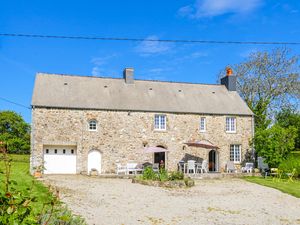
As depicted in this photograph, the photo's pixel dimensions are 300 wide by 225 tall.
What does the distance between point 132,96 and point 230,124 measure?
7.84 meters

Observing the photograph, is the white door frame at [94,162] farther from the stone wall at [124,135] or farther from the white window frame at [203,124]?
the white window frame at [203,124]

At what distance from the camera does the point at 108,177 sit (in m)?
22.7

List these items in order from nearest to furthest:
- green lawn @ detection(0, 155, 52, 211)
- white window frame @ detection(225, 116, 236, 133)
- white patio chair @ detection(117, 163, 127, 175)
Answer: green lawn @ detection(0, 155, 52, 211) < white patio chair @ detection(117, 163, 127, 175) < white window frame @ detection(225, 116, 236, 133)

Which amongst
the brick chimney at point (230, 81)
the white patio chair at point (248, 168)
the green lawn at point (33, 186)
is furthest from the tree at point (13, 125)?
the green lawn at point (33, 186)

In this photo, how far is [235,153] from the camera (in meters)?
28.5

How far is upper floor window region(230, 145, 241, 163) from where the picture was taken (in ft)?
92.8

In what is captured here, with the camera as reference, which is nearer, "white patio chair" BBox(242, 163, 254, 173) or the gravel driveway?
the gravel driveway

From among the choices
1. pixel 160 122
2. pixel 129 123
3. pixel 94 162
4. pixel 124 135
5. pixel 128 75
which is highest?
pixel 128 75

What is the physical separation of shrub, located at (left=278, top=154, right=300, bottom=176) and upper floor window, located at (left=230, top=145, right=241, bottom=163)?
4.09 m

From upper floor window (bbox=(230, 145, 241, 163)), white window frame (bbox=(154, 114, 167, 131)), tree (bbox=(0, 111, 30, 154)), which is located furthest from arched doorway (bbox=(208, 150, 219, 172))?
tree (bbox=(0, 111, 30, 154))

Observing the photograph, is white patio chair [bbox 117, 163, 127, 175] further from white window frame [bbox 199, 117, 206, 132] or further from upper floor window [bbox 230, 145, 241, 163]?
upper floor window [bbox 230, 145, 241, 163]

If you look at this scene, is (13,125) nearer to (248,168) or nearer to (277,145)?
(248,168)

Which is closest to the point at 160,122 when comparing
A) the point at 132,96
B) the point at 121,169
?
Result: the point at 132,96

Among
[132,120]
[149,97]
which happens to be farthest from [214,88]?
[132,120]
